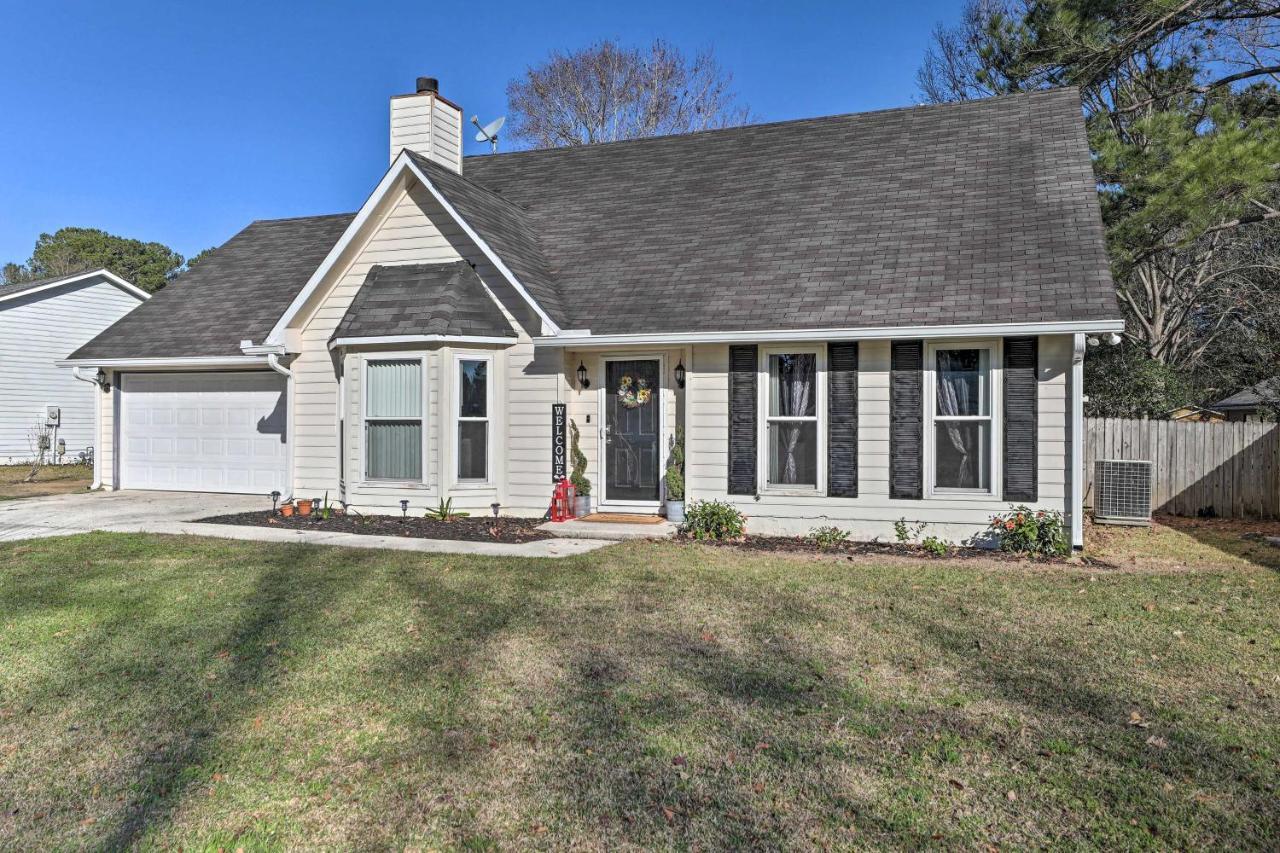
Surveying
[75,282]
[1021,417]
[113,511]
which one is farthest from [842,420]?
[75,282]

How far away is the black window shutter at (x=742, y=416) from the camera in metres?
10.1

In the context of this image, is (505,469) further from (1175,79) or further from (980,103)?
(1175,79)

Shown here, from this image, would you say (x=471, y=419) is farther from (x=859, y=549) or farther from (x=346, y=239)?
(x=859, y=549)

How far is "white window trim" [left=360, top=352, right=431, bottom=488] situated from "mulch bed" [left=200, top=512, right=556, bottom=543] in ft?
1.58

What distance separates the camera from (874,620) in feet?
20.1

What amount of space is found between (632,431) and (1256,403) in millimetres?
16276

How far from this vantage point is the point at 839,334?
941 cm

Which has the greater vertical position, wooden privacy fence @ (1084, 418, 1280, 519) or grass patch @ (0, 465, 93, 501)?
wooden privacy fence @ (1084, 418, 1280, 519)

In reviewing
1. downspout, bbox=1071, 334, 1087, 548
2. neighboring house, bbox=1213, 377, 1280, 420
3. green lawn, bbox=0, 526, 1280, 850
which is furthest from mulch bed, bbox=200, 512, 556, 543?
neighboring house, bbox=1213, 377, 1280, 420

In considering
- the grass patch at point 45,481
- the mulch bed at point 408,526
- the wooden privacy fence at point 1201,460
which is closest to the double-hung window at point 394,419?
the mulch bed at point 408,526

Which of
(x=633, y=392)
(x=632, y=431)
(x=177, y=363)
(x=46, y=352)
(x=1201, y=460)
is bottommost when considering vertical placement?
(x=1201, y=460)

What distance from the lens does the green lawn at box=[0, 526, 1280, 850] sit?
3244 millimetres

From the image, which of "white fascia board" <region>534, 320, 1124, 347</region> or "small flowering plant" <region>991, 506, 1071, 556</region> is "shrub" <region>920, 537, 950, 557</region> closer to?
"small flowering plant" <region>991, 506, 1071, 556</region>

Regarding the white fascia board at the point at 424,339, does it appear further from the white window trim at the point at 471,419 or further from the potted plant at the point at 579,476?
the potted plant at the point at 579,476
